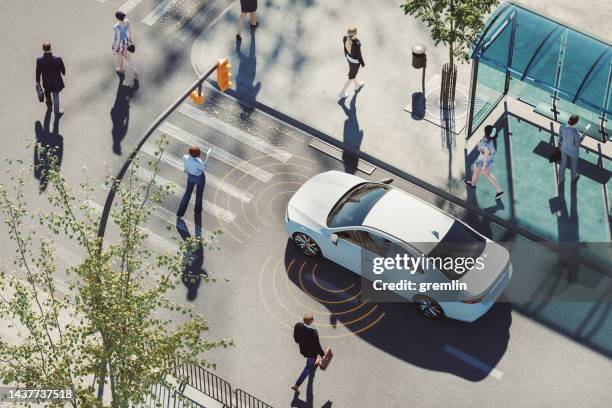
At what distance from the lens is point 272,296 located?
85.1 feet

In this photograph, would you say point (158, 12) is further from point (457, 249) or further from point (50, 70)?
point (457, 249)

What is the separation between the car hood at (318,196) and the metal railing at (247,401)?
403cm

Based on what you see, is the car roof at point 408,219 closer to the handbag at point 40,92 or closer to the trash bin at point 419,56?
the trash bin at point 419,56

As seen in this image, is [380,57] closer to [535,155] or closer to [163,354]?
[535,155]

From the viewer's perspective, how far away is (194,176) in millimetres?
26766

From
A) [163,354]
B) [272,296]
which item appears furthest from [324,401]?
[163,354]

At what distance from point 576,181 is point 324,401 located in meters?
8.39

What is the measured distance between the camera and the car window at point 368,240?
25.1 meters

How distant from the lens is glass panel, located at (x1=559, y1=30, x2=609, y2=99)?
27.2 meters

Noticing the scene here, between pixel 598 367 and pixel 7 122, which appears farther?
pixel 7 122

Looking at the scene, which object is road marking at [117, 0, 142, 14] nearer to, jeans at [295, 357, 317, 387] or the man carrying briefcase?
the man carrying briefcase

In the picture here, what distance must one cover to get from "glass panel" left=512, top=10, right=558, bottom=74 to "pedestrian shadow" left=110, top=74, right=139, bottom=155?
371 inches

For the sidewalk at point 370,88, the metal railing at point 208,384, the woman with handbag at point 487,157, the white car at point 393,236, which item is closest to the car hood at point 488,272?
the white car at point 393,236

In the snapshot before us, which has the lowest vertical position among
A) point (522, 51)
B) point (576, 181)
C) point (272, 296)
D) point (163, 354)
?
point (163, 354)
